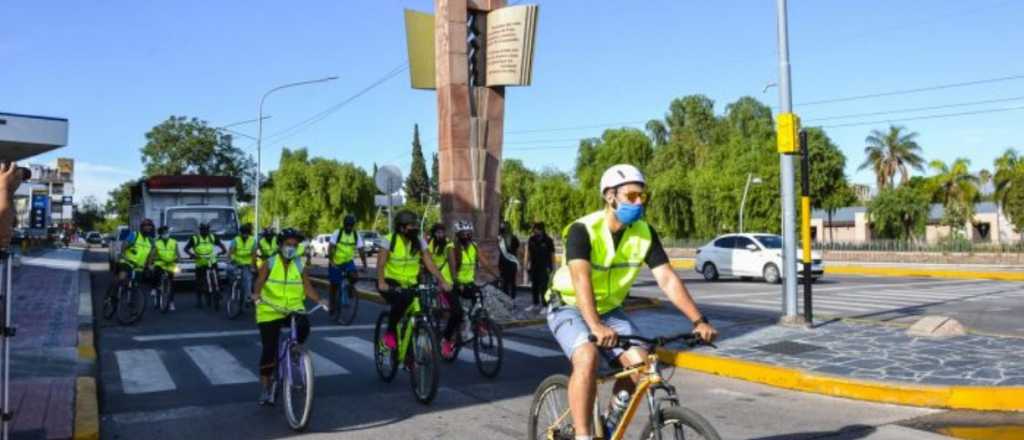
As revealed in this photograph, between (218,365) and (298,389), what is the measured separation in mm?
3447

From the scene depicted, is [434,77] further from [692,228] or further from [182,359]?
[692,228]

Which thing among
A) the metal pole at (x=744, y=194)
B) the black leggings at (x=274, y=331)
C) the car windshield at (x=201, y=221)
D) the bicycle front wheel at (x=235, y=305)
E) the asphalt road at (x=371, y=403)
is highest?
the metal pole at (x=744, y=194)

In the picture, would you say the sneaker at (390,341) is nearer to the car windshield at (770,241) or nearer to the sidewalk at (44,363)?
the sidewalk at (44,363)

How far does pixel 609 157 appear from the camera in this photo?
70.2 meters

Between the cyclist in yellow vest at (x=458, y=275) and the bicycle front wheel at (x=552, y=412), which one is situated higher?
the cyclist in yellow vest at (x=458, y=275)

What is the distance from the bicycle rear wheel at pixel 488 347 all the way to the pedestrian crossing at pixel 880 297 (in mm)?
7830

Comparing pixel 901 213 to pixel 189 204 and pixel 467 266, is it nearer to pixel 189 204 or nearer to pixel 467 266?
pixel 189 204

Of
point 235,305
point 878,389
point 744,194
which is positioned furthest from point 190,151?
point 878,389

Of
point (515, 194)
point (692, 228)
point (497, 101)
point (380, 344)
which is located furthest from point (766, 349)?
point (515, 194)

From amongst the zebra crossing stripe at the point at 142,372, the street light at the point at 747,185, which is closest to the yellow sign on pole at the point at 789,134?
the zebra crossing stripe at the point at 142,372

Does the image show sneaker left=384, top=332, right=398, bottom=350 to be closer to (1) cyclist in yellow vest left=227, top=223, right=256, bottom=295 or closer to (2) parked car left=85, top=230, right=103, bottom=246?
(1) cyclist in yellow vest left=227, top=223, right=256, bottom=295

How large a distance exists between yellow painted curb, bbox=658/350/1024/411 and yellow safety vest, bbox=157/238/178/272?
10264 millimetres

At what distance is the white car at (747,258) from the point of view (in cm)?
2403

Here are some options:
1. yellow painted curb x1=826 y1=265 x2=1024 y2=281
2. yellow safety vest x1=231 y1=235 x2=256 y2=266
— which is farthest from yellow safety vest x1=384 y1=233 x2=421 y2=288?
yellow painted curb x1=826 y1=265 x2=1024 y2=281
